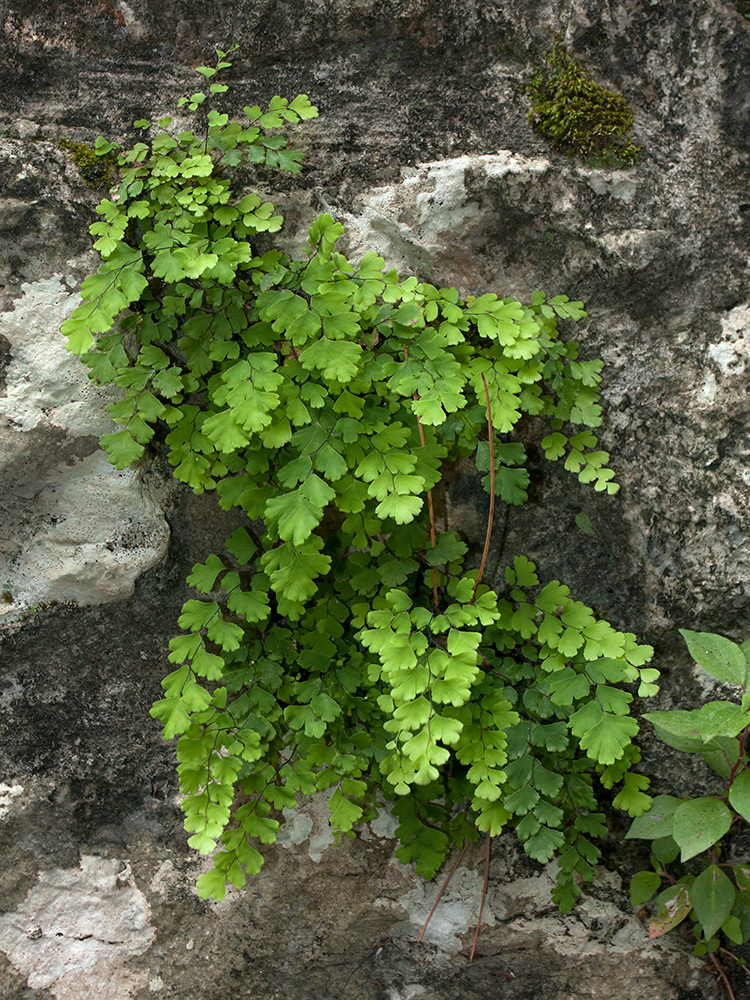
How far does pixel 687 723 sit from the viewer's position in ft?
6.86

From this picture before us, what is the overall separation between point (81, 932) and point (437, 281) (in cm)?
269

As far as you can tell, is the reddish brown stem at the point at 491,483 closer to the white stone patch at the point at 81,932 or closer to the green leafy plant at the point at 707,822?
the green leafy plant at the point at 707,822

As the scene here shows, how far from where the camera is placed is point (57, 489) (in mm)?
2480

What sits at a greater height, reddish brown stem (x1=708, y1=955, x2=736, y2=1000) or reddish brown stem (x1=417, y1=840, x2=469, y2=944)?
reddish brown stem (x1=417, y1=840, x2=469, y2=944)

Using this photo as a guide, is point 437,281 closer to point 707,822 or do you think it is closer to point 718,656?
point 718,656

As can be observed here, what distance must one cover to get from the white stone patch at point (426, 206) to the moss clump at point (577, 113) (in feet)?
0.40

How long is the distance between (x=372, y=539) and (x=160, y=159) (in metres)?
1.35

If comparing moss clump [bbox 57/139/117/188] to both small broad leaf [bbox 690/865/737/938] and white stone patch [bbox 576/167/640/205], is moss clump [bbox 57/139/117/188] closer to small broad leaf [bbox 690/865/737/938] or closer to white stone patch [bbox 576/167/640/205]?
white stone patch [bbox 576/167/640/205]

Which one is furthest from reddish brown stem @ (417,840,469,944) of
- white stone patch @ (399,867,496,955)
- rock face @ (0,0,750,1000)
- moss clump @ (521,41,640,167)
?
moss clump @ (521,41,640,167)

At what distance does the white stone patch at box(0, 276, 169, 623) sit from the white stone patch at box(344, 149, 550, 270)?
3.22 ft

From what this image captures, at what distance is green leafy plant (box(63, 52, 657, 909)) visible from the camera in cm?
206

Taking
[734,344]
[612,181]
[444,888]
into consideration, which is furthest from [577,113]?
[444,888]

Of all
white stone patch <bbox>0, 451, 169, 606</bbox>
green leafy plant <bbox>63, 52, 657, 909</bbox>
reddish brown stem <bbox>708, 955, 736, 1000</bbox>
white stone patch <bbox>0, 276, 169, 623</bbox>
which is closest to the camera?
green leafy plant <bbox>63, 52, 657, 909</bbox>

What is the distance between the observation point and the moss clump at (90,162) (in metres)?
2.27
